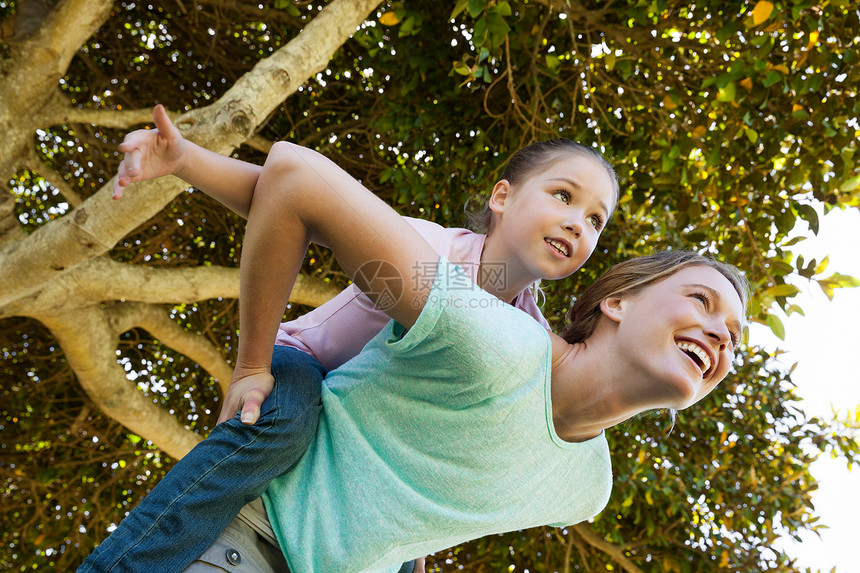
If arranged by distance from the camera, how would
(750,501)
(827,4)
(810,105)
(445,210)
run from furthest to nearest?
1. (750,501)
2. (445,210)
3. (810,105)
4. (827,4)

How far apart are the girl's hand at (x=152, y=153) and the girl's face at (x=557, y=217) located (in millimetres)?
720

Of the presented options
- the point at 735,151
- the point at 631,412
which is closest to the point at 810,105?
the point at 735,151

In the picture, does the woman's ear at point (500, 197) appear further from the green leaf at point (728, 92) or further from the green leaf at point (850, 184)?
the green leaf at point (850, 184)

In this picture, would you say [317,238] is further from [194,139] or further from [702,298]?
[194,139]

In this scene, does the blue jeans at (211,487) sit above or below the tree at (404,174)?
below

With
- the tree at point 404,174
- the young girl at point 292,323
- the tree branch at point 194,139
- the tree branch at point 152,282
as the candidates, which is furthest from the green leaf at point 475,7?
the tree branch at point 152,282

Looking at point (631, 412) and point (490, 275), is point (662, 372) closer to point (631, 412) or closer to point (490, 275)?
point (631, 412)

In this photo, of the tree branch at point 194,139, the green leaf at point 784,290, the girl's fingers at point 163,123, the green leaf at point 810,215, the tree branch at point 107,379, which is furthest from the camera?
the tree branch at point 107,379

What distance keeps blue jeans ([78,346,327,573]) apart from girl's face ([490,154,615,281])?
1.84 feet

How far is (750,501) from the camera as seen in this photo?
482 cm

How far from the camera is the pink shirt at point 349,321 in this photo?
1.56m

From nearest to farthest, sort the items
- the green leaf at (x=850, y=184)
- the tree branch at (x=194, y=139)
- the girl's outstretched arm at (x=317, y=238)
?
the girl's outstretched arm at (x=317, y=238) → the tree branch at (x=194, y=139) → the green leaf at (x=850, y=184)

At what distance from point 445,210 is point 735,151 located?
1671mm

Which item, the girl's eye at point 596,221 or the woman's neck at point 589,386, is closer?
the woman's neck at point 589,386
